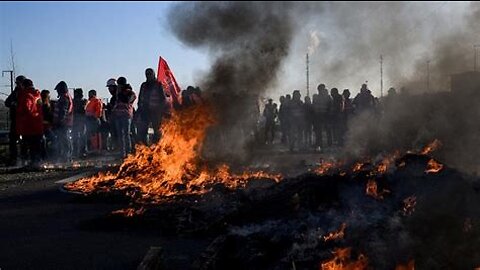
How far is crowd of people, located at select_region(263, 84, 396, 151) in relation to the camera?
16.4 meters

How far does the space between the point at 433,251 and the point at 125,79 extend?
31.3 ft

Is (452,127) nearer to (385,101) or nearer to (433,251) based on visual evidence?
(385,101)

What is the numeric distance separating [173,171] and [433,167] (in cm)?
472

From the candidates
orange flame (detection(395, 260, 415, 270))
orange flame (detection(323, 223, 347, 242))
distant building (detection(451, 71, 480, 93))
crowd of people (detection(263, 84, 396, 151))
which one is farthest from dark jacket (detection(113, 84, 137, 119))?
orange flame (detection(395, 260, 415, 270))

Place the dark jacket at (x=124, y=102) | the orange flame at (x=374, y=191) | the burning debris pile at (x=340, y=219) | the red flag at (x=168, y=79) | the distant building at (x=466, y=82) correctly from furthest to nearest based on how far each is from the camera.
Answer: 1. the red flag at (x=168, y=79)
2. the dark jacket at (x=124, y=102)
3. the distant building at (x=466, y=82)
4. the orange flame at (x=374, y=191)
5. the burning debris pile at (x=340, y=219)

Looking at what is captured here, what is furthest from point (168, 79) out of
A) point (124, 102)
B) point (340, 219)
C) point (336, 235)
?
point (336, 235)

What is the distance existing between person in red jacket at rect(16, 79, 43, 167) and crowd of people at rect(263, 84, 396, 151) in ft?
19.3

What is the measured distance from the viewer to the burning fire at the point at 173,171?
28.6ft

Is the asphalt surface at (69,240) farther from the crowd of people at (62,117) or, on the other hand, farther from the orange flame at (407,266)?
the crowd of people at (62,117)

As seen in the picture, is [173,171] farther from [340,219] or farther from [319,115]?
[319,115]

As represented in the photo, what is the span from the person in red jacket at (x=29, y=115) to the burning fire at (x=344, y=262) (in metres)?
9.92

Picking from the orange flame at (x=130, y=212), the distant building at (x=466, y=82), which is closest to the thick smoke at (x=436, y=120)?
the distant building at (x=466, y=82)

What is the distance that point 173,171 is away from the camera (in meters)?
9.80

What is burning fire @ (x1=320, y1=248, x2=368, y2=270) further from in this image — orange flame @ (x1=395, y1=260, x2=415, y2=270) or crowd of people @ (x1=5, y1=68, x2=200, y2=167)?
crowd of people @ (x1=5, y1=68, x2=200, y2=167)
